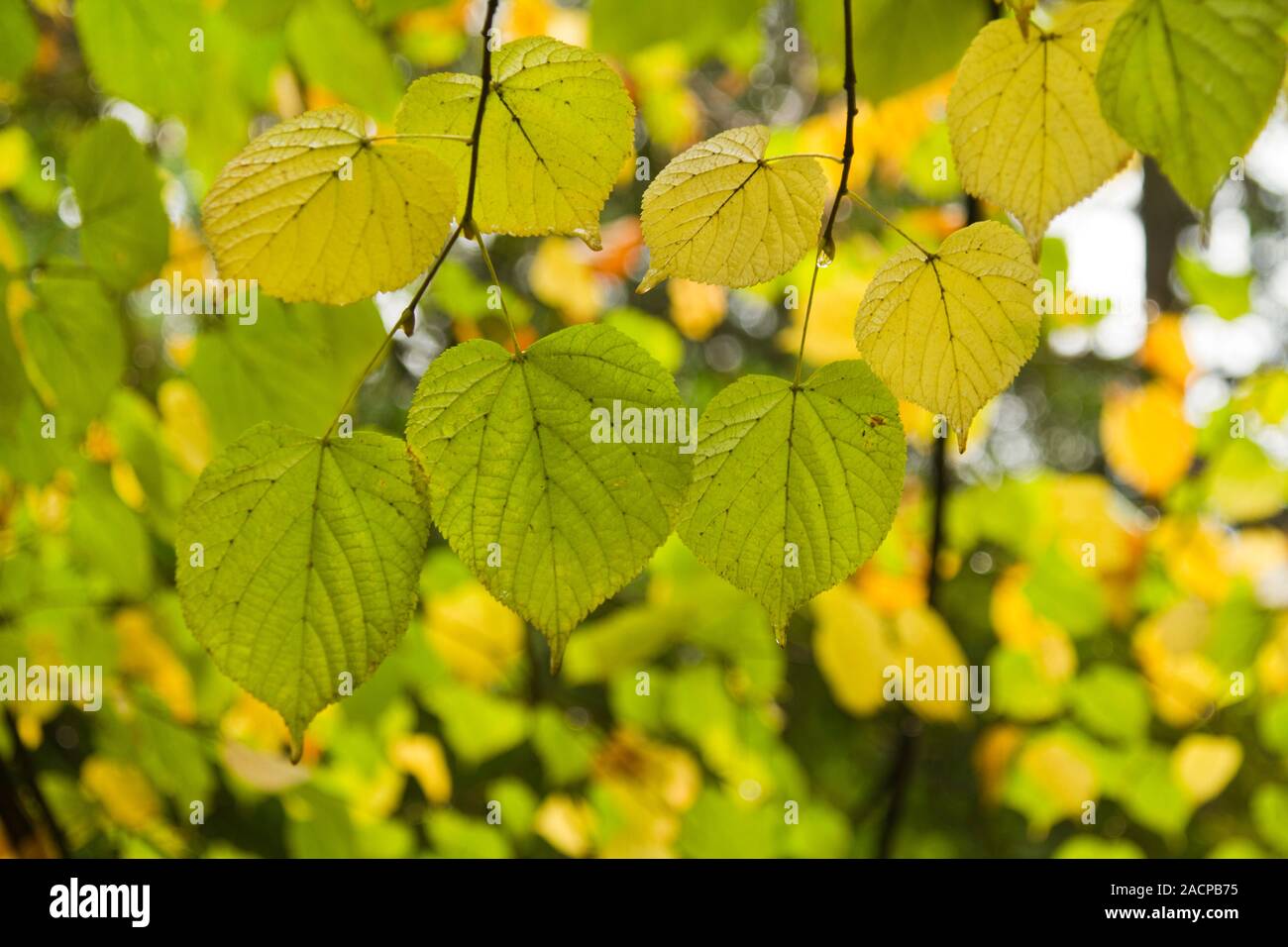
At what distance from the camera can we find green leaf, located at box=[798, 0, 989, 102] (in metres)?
0.54

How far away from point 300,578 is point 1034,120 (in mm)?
319

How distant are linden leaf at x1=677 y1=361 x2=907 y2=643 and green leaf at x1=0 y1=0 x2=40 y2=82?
1.77ft

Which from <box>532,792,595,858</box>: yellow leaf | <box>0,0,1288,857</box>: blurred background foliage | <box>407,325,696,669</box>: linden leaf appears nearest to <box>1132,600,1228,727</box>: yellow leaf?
<box>0,0,1288,857</box>: blurred background foliage

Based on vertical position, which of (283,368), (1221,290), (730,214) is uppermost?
(1221,290)

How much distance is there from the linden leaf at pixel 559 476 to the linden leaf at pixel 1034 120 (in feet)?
0.51

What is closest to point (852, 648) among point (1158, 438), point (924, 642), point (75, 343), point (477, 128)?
point (924, 642)

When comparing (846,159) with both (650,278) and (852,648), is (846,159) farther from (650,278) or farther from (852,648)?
(852,648)

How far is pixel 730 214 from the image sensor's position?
1.05ft

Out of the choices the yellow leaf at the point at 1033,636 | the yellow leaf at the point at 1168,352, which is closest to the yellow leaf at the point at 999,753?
the yellow leaf at the point at 1033,636

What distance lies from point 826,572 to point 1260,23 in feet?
0.73

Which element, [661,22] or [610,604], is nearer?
[661,22]

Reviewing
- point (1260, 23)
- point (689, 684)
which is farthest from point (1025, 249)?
point (689, 684)

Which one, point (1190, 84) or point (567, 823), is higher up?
point (1190, 84)

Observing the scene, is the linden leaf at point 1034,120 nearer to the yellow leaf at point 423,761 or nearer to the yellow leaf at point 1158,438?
the yellow leaf at point 1158,438
